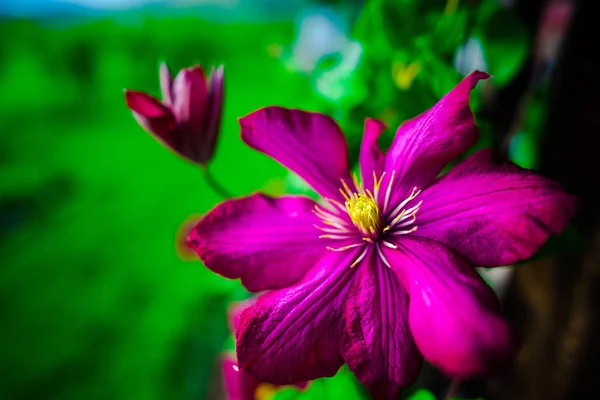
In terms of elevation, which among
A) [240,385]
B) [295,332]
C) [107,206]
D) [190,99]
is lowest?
[107,206]

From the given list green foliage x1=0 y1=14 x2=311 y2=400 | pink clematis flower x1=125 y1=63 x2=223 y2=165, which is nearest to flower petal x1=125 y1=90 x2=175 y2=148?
pink clematis flower x1=125 y1=63 x2=223 y2=165

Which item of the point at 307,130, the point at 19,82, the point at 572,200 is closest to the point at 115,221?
the point at 19,82

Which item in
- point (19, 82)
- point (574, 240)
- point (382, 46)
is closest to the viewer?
point (574, 240)

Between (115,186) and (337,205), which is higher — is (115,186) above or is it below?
below

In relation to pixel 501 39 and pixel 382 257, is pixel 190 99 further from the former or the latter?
pixel 501 39

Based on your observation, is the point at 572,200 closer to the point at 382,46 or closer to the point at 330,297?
the point at 330,297

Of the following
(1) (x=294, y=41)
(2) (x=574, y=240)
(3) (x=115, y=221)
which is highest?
(1) (x=294, y=41)

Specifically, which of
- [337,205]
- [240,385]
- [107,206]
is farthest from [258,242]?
[107,206]
